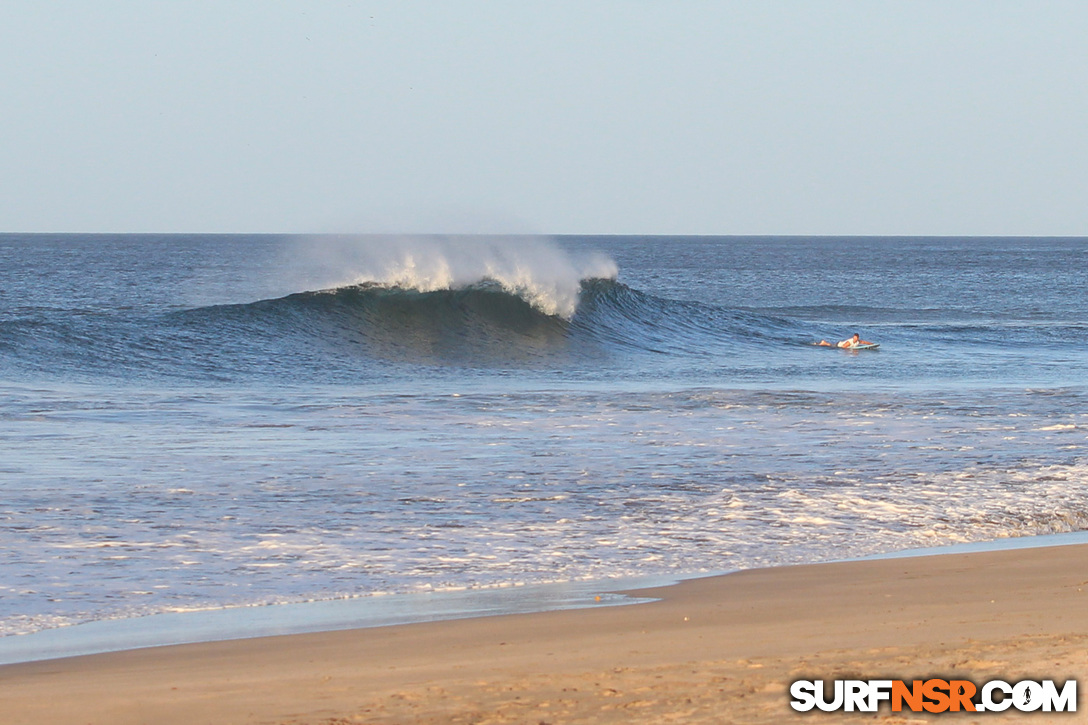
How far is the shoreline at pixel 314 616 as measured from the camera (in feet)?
16.9

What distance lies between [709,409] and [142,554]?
8778 millimetres

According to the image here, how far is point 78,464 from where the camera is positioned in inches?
379

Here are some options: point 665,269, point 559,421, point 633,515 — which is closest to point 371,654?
point 633,515

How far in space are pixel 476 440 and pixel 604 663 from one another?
6.84m

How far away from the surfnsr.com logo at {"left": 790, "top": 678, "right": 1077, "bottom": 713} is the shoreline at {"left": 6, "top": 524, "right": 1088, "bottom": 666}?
68.9 inches

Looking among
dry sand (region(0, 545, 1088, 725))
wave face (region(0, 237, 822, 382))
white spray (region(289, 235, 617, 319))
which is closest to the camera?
dry sand (region(0, 545, 1088, 725))

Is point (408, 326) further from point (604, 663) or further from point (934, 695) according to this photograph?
point (934, 695)

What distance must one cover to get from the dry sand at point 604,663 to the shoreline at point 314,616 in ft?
0.47

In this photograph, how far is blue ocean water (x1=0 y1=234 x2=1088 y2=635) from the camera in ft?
22.7

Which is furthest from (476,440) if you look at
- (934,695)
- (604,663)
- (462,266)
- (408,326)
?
(462,266)

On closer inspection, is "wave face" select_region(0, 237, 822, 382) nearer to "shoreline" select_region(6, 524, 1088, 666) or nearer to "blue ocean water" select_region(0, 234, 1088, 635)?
"blue ocean water" select_region(0, 234, 1088, 635)

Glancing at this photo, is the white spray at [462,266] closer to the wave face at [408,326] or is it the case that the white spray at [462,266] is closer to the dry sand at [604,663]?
the wave face at [408,326]

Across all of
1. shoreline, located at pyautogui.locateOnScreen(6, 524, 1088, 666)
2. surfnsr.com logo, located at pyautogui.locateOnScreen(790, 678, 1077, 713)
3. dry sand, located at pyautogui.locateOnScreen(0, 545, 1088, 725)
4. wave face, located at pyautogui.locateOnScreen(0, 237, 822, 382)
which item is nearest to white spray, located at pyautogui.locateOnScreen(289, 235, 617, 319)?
wave face, located at pyautogui.locateOnScreen(0, 237, 822, 382)

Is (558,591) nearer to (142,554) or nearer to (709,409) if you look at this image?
(142,554)
